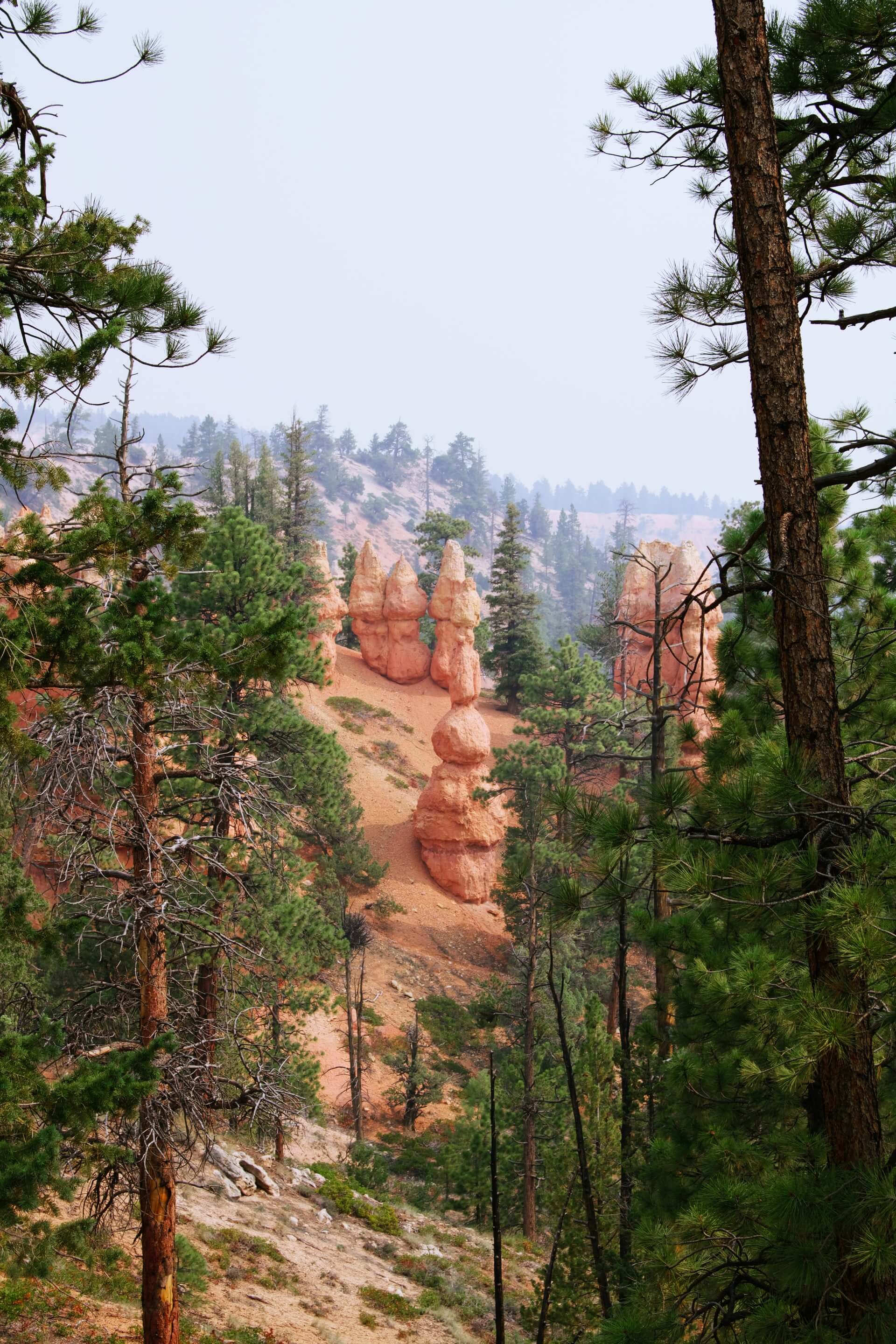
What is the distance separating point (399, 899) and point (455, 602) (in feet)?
48.8

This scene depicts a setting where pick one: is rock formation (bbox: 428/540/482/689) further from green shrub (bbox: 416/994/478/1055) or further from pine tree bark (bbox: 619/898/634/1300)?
pine tree bark (bbox: 619/898/634/1300)

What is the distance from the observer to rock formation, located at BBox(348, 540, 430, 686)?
42844 millimetres

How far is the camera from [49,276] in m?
4.57

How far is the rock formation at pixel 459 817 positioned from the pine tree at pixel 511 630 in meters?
12.6

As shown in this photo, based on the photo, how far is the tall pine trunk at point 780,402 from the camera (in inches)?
138

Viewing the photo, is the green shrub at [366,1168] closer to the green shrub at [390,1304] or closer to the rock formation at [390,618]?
the green shrub at [390,1304]

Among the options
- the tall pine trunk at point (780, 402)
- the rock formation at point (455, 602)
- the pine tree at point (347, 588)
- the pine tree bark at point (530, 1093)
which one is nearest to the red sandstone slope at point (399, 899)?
the rock formation at point (455, 602)

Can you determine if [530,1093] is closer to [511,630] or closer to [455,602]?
[455,602]

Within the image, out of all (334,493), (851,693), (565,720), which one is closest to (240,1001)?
(851,693)

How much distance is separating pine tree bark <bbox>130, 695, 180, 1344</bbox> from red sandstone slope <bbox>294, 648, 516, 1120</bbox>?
12.1 meters

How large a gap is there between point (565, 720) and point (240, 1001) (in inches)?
629

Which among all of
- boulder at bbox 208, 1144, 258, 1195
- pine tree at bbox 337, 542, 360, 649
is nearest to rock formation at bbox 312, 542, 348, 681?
pine tree at bbox 337, 542, 360, 649

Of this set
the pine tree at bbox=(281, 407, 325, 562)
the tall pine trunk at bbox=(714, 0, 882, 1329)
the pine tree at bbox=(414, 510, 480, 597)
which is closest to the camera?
the tall pine trunk at bbox=(714, 0, 882, 1329)

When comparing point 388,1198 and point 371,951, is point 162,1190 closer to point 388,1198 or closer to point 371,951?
point 388,1198
